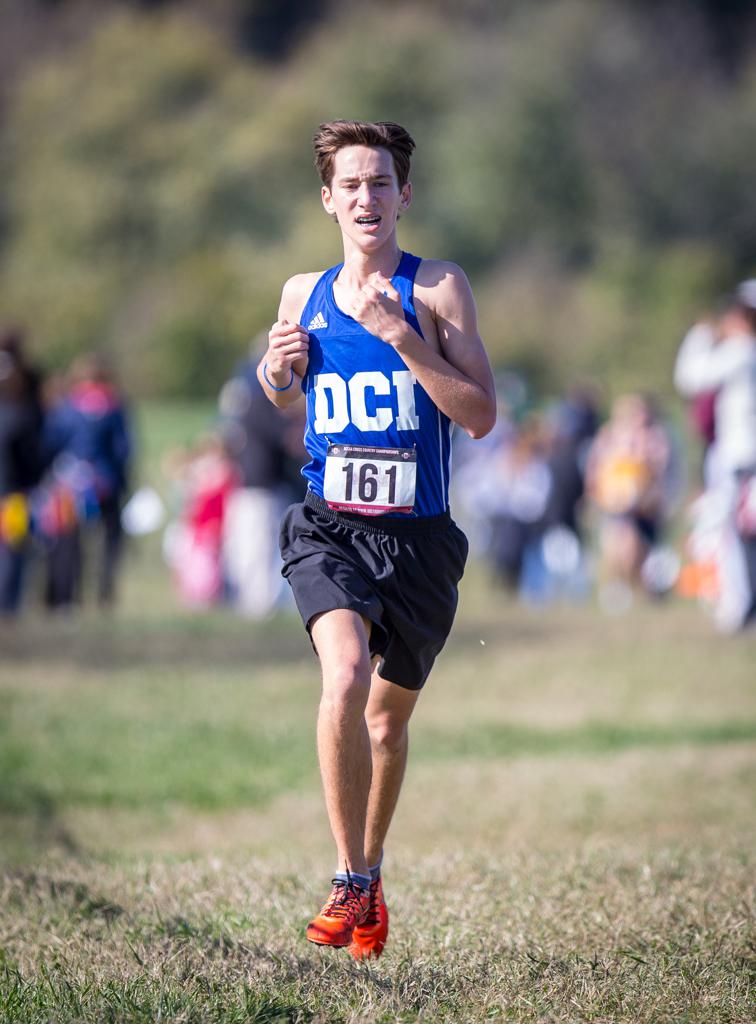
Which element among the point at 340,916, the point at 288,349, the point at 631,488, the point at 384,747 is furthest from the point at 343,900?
the point at 631,488

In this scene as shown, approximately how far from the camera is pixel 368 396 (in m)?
4.71

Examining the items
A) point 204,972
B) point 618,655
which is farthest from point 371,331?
point 618,655

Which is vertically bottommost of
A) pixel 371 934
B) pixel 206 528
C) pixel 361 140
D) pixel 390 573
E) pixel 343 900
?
pixel 371 934

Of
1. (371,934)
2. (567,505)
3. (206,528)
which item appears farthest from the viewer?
(567,505)

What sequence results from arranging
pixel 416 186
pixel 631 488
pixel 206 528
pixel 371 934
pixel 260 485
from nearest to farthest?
pixel 371 934 < pixel 260 485 < pixel 631 488 < pixel 206 528 < pixel 416 186

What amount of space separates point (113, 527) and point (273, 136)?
1807 inches

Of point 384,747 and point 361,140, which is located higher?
point 361,140

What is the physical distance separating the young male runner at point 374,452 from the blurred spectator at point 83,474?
1052 centimetres

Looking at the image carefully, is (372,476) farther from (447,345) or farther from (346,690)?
(346,690)

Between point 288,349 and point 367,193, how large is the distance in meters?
0.51

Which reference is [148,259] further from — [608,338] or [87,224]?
[608,338]

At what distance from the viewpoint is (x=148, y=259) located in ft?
205

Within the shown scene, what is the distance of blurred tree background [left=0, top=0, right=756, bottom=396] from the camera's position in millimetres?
55375

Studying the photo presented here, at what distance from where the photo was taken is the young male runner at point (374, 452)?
4578 mm
